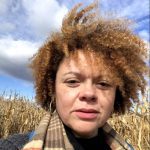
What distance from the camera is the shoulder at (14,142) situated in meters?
2.08

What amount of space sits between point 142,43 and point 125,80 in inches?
11.5

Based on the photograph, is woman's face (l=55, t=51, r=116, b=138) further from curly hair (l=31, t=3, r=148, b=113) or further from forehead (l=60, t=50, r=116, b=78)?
curly hair (l=31, t=3, r=148, b=113)

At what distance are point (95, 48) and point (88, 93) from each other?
1.21ft

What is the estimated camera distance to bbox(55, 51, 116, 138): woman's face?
2139 millimetres

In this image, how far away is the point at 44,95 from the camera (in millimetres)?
2715

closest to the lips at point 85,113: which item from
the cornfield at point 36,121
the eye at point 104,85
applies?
the eye at point 104,85

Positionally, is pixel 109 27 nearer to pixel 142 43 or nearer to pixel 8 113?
pixel 142 43

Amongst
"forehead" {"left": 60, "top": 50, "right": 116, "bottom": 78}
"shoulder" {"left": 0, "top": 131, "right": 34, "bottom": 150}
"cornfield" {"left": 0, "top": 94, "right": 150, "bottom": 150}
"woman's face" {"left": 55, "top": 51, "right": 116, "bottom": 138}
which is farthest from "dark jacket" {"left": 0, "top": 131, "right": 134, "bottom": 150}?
"cornfield" {"left": 0, "top": 94, "right": 150, "bottom": 150}

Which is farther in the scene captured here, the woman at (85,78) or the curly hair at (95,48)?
the curly hair at (95,48)

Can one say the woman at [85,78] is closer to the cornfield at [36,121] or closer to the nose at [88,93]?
the nose at [88,93]

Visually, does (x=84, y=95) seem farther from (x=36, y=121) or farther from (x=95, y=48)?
(x=36, y=121)

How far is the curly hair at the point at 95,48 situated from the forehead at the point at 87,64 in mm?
39

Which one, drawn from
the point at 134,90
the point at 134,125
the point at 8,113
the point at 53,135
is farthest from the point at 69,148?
the point at 8,113

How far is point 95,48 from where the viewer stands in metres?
2.37
